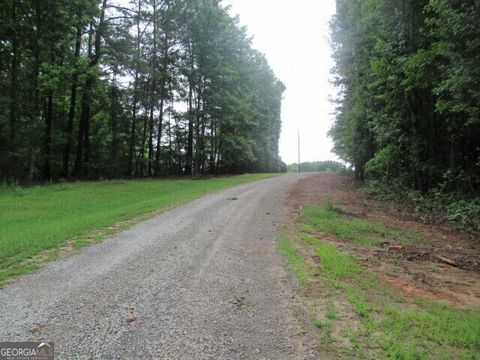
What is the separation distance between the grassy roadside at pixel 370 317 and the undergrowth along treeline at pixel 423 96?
19.7 ft

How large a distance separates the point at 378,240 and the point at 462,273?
1.94 meters

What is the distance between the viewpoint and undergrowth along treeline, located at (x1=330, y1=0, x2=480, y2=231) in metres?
8.31

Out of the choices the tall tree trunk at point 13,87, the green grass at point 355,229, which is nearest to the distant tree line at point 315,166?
the tall tree trunk at point 13,87

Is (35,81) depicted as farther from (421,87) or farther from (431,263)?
(431,263)

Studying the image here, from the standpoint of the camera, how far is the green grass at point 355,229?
289 inches

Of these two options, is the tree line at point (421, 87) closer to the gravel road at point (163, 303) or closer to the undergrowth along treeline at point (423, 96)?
the undergrowth along treeline at point (423, 96)

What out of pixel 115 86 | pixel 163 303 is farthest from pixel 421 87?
pixel 115 86

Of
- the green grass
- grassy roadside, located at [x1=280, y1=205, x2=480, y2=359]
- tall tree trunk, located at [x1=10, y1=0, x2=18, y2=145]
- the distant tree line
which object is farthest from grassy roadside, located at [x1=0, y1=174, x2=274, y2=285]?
the distant tree line

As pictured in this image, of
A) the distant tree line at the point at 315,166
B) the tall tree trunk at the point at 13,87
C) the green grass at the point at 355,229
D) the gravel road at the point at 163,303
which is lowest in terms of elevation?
the gravel road at the point at 163,303

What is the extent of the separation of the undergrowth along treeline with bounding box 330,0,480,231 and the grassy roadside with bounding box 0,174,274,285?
9.15 meters

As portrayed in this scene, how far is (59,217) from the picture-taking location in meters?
9.80

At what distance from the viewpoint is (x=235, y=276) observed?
15.9 ft

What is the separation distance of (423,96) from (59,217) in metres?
14.8

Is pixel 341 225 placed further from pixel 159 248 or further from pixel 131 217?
pixel 131 217
